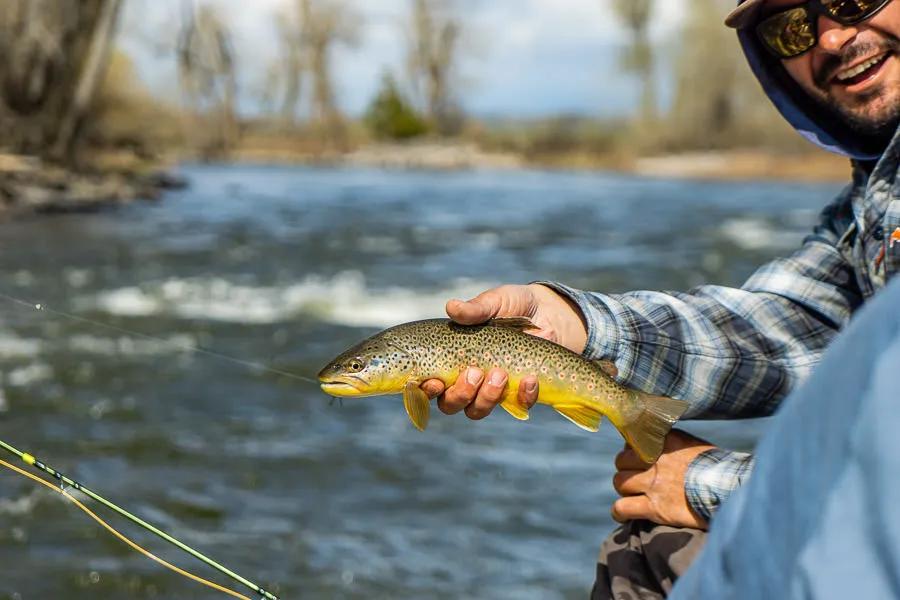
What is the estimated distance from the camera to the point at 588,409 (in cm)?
244

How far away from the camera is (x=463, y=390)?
93.2 inches

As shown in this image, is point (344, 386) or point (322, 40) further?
point (322, 40)

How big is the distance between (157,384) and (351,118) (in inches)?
2386

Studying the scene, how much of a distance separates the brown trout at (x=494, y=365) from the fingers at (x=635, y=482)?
49mm

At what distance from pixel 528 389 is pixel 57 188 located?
20.8m

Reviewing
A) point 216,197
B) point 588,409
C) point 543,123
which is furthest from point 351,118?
point 588,409

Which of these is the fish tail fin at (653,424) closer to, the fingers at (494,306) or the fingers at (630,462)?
the fingers at (630,462)

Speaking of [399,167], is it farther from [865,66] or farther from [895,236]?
[895,236]

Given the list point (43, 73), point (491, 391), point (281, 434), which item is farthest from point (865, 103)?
point (43, 73)

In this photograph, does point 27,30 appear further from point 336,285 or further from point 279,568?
point 279,568

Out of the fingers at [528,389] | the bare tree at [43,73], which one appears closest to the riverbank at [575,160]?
the bare tree at [43,73]

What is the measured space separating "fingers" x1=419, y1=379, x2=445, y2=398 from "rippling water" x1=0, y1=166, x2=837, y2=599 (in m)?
1.92

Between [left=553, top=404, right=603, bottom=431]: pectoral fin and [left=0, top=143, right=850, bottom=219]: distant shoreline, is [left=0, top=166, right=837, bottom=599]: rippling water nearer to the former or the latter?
[left=553, top=404, right=603, bottom=431]: pectoral fin

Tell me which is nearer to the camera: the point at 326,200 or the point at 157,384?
the point at 157,384
